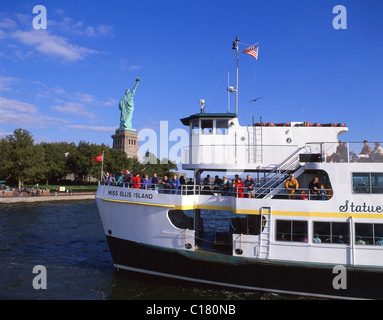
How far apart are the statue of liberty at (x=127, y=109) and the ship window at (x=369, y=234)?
8714 centimetres

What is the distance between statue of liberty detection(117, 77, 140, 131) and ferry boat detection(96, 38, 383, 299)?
82267 mm

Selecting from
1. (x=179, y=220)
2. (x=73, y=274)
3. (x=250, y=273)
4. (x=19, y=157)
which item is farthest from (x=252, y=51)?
(x=19, y=157)

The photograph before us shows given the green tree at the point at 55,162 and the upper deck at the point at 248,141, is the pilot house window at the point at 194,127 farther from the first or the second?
the green tree at the point at 55,162

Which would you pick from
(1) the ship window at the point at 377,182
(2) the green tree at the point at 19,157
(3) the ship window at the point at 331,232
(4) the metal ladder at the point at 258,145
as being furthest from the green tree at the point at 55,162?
(1) the ship window at the point at 377,182

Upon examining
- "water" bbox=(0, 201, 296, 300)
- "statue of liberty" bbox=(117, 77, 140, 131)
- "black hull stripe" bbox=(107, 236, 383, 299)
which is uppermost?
"statue of liberty" bbox=(117, 77, 140, 131)

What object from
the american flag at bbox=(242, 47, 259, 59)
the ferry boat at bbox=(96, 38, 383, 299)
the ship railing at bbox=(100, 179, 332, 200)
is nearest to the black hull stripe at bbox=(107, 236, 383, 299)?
the ferry boat at bbox=(96, 38, 383, 299)

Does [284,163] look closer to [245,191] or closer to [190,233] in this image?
[245,191]

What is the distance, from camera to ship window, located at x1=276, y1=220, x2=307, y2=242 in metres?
10.6

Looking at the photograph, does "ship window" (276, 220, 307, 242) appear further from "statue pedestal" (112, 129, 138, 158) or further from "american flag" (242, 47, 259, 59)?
"statue pedestal" (112, 129, 138, 158)

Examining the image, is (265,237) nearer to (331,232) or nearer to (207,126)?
(331,232)

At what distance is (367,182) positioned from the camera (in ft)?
34.6

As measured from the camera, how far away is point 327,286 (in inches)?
399

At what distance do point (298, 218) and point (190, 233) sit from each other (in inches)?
162
